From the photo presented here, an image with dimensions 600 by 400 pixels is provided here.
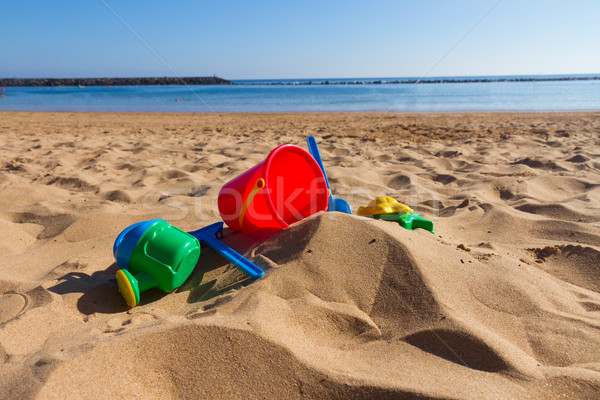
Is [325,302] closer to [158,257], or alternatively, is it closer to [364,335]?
[364,335]

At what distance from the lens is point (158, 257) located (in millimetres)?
1909

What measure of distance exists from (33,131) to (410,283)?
27.9ft

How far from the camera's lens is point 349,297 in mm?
1679

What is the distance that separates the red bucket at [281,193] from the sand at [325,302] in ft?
0.51

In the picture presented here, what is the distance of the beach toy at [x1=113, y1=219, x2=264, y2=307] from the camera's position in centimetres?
188

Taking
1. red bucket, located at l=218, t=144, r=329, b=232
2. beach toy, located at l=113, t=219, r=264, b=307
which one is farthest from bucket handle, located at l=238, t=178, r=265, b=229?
beach toy, located at l=113, t=219, r=264, b=307

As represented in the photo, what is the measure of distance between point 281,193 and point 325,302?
1.12 m

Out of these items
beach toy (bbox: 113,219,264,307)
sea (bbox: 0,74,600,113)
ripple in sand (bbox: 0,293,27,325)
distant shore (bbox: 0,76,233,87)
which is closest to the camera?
ripple in sand (bbox: 0,293,27,325)

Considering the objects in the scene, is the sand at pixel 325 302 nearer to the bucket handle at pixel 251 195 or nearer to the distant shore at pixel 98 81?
the bucket handle at pixel 251 195

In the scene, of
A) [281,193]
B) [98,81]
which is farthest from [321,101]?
[98,81]

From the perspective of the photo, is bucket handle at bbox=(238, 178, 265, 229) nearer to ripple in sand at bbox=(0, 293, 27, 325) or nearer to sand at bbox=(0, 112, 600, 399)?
sand at bbox=(0, 112, 600, 399)

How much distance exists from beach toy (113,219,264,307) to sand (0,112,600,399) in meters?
0.08

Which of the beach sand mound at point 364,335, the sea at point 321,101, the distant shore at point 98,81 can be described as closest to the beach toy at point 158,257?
the beach sand mound at point 364,335

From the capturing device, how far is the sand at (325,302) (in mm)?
1219
